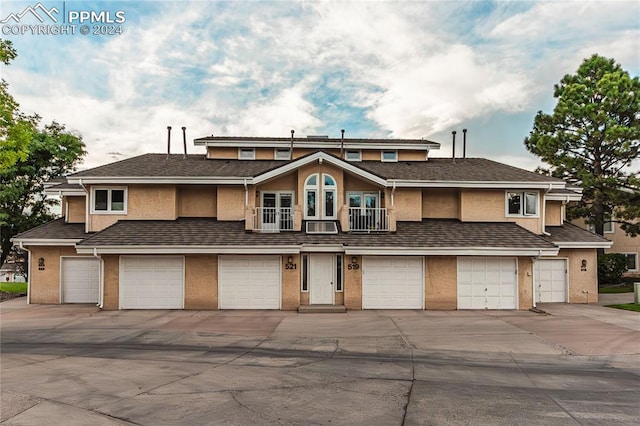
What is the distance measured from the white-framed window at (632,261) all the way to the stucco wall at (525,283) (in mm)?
16433

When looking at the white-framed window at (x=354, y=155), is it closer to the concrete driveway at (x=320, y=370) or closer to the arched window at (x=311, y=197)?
the arched window at (x=311, y=197)

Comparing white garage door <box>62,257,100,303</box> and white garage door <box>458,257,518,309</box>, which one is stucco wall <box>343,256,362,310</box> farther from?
white garage door <box>62,257,100,303</box>

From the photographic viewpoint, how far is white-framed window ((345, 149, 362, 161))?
2492 cm

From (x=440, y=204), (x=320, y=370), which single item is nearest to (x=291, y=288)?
(x=320, y=370)

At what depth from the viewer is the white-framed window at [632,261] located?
27141 mm

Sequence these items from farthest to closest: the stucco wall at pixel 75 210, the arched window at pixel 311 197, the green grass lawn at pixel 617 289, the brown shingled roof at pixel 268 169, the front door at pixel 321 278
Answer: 1. the green grass lawn at pixel 617 289
2. the stucco wall at pixel 75 210
3. the brown shingled roof at pixel 268 169
4. the arched window at pixel 311 197
5. the front door at pixel 321 278

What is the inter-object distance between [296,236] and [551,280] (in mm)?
12733

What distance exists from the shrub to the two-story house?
23.7 feet

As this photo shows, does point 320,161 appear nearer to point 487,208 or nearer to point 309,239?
point 309,239

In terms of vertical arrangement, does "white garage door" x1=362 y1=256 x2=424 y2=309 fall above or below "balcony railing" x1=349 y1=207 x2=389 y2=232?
below

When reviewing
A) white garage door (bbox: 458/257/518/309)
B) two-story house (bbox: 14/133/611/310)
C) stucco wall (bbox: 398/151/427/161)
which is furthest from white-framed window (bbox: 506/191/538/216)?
stucco wall (bbox: 398/151/427/161)

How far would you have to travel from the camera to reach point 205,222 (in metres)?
18.2

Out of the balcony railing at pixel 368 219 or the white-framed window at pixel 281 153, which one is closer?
the balcony railing at pixel 368 219

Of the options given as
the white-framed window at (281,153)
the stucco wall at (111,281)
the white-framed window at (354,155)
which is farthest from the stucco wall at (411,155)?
the stucco wall at (111,281)
